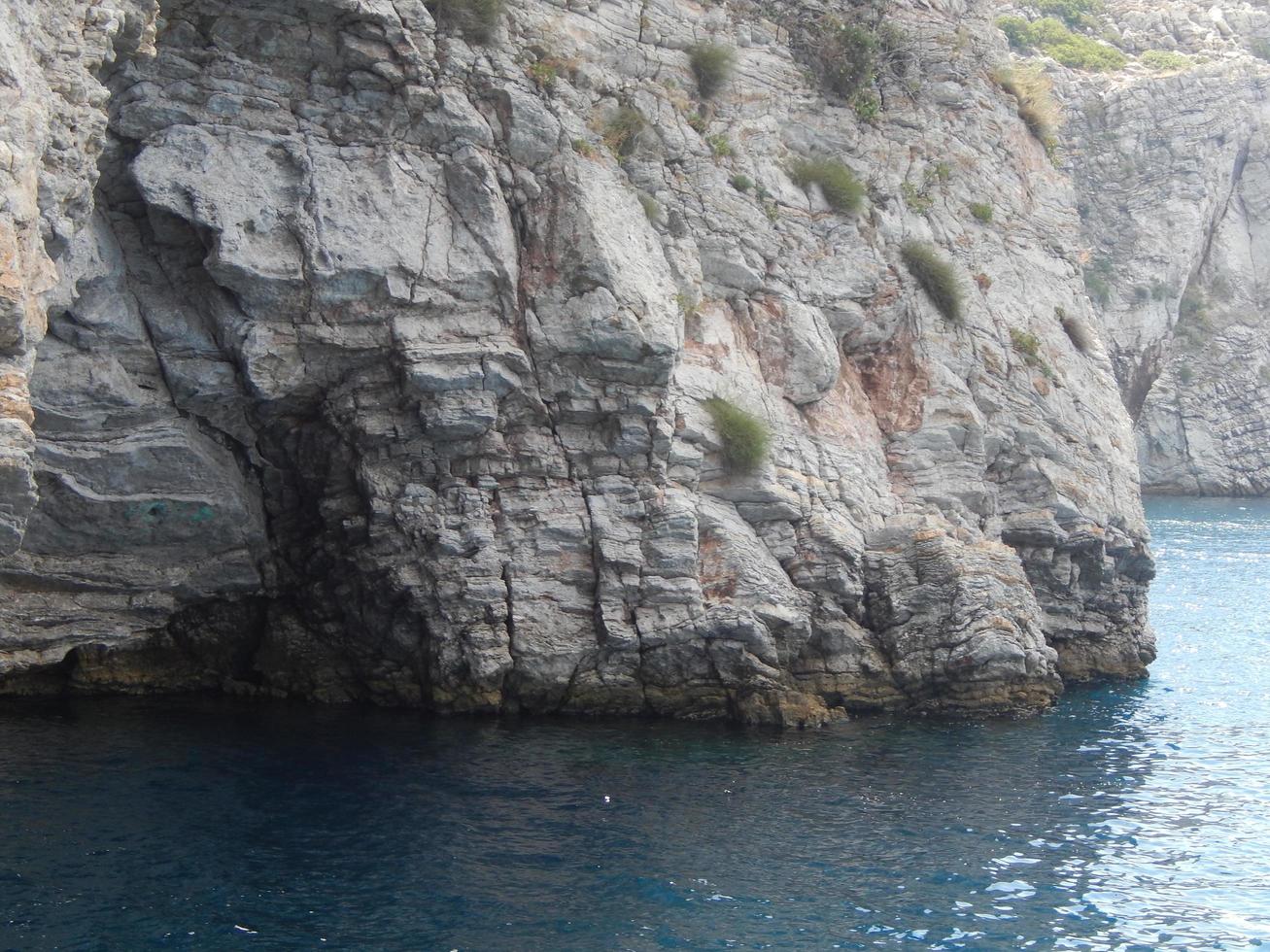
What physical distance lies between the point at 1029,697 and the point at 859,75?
1433 centimetres

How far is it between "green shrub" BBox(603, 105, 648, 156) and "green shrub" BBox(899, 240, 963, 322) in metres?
6.75

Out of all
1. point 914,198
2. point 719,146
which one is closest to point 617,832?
point 719,146

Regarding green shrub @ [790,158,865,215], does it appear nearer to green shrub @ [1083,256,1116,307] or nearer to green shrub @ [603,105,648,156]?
green shrub @ [603,105,648,156]

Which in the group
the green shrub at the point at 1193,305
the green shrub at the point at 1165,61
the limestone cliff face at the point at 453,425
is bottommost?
the limestone cliff face at the point at 453,425

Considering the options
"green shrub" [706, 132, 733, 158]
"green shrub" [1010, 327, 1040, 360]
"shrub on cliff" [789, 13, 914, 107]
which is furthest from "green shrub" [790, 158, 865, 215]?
"green shrub" [1010, 327, 1040, 360]

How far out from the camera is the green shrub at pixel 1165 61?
2744 inches

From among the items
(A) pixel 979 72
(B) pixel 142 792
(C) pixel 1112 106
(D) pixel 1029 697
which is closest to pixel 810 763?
(D) pixel 1029 697

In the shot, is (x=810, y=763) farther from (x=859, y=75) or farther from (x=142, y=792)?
(x=859, y=75)

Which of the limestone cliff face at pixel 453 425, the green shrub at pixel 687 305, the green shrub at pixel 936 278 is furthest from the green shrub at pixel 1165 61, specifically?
the green shrub at pixel 687 305

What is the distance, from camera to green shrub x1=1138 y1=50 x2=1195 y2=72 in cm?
6969

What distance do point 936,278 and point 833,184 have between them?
2967 millimetres

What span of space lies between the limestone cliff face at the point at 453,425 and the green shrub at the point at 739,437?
0.19 metres

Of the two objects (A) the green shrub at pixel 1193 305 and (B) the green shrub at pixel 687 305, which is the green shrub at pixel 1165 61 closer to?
(A) the green shrub at pixel 1193 305

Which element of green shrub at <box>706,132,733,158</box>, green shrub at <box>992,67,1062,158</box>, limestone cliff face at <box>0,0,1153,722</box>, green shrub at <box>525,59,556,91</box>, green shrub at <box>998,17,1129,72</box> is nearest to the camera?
limestone cliff face at <box>0,0,1153,722</box>
